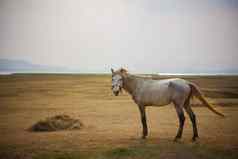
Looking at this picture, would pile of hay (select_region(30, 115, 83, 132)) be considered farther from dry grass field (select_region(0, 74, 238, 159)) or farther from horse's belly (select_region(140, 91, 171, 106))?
horse's belly (select_region(140, 91, 171, 106))

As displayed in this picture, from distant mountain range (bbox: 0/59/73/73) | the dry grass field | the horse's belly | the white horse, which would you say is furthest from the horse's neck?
distant mountain range (bbox: 0/59/73/73)

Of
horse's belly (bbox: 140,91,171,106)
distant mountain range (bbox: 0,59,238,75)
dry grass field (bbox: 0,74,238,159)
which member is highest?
distant mountain range (bbox: 0,59,238,75)

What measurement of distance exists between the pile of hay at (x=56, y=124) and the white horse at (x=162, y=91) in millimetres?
1369

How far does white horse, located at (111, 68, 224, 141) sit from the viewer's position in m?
4.00

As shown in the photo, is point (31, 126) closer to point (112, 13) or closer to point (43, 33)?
point (43, 33)

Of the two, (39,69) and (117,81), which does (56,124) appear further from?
(117,81)

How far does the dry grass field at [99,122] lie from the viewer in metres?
3.62

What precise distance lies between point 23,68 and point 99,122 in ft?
6.30

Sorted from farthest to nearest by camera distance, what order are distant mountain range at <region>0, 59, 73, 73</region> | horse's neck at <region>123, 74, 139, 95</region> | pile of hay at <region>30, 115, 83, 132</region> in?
distant mountain range at <region>0, 59, 73, 73</region>
pile of hay at <region>30, 115, 83, 132</region>
horse's neck at <region>123, 74, 139, 95</region>

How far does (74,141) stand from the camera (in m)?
4.05

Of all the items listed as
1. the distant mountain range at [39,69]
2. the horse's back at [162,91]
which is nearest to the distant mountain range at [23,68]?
the distant mountain range at [39,69]

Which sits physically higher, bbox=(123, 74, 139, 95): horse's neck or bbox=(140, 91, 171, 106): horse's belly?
bbox=(123, 74, 139, 95): horse's neck

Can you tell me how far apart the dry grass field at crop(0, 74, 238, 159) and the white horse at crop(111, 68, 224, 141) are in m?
0.44

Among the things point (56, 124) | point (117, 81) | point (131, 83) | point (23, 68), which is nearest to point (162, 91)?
point (131, 83)
